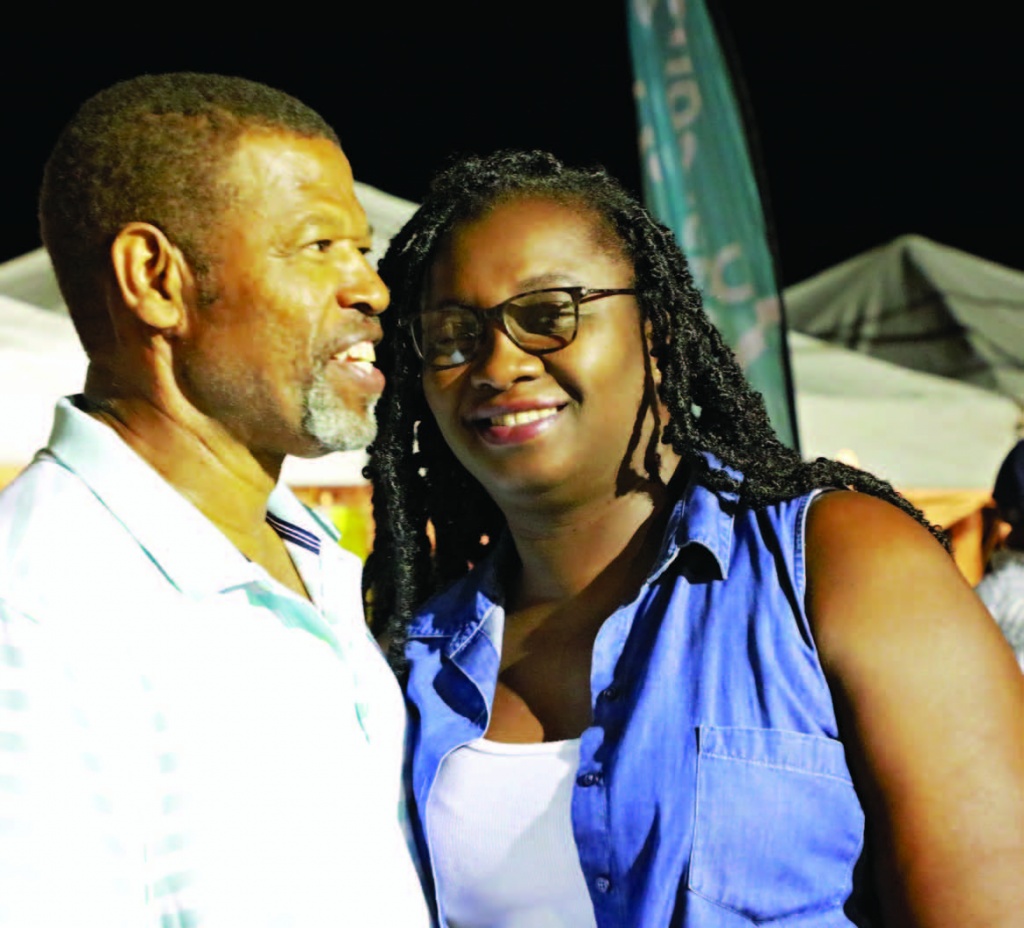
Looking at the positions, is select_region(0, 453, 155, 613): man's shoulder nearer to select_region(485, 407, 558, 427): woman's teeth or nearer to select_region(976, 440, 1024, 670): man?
select_region(485, 407, 558, 427): woman's teeth

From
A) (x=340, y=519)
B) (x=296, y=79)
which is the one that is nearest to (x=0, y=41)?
(x=296, y=79)

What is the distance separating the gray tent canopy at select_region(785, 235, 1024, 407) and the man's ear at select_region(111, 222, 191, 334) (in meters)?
5.58

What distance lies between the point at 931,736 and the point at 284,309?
115 centimetres

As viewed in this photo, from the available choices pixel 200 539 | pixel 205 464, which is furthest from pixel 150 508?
pixel 205 464

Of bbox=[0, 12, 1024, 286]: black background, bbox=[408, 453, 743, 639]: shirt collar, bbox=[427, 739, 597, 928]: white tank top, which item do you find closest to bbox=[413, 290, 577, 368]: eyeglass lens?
bbox=[408, 453, 743, 639]: shirt collar

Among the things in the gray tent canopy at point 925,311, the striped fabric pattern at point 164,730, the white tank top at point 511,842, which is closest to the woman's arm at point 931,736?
the white tank top at point 511,842

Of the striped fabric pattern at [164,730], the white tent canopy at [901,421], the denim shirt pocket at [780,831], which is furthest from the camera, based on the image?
the white tent canopy at [901,421]

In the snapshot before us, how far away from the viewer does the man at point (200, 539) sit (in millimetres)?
1396

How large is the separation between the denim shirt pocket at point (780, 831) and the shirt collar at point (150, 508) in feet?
2.59

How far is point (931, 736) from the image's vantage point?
1658mm

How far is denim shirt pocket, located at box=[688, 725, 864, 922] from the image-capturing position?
5.61ft

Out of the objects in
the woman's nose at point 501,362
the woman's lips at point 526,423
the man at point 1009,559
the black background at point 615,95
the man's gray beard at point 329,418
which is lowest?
the man at point 1009,559

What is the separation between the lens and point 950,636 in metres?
1.67

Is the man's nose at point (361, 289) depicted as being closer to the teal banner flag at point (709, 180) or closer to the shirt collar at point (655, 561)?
the shirt collar at point (655, 561)
